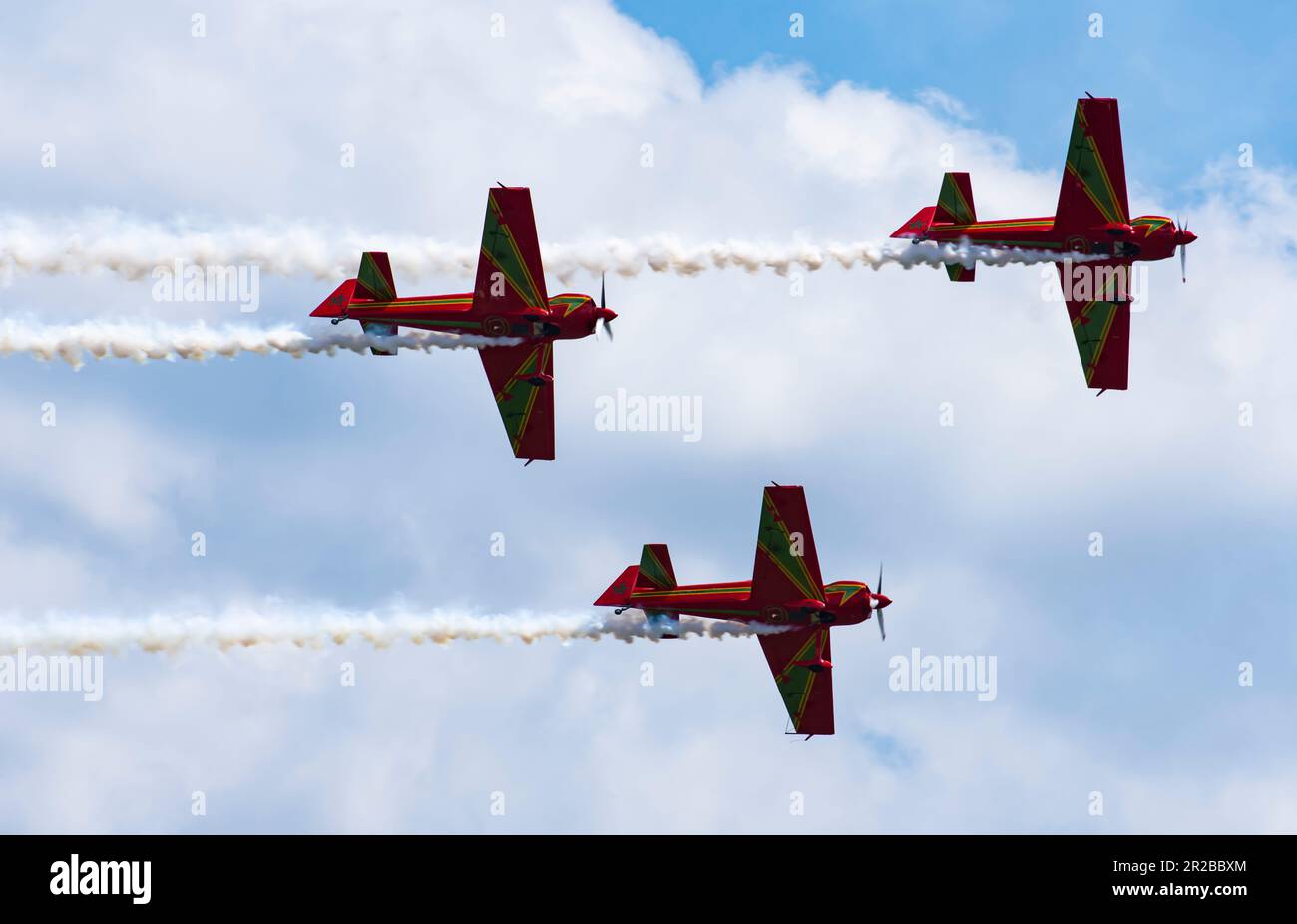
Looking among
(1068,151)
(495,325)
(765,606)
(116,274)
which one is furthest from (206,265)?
(1068,151)

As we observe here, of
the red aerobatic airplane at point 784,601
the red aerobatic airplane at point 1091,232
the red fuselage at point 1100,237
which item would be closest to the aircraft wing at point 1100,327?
the red aerobatic airplane at point 1091,232

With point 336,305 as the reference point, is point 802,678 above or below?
below

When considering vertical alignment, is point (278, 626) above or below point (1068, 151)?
below

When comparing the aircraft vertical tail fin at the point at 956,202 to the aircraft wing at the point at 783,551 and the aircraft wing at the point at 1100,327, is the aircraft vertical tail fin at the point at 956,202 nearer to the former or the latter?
the aircraft wing at the point at 1100,327

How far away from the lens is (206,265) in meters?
91.8

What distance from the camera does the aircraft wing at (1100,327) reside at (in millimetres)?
94750

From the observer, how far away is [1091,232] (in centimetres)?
9188

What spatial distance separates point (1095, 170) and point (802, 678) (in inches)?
714

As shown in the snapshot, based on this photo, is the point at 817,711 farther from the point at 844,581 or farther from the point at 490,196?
the point at 490,196

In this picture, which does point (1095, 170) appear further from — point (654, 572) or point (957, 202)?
point (654, 572)

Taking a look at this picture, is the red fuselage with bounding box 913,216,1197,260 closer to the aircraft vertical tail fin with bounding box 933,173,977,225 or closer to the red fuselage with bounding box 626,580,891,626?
the aircraft vertical tail fin with bounding box 933,173,977,225

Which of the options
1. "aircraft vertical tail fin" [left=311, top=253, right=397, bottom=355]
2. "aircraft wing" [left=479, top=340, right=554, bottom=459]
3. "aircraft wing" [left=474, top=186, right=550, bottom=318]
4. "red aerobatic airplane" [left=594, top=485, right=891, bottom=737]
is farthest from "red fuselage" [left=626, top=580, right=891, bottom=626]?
"aircraft vertical tail fin" [left=311, top=253, right=397, bottom=355]

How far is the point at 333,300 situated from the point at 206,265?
4.40 m

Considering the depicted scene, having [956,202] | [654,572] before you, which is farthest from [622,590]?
[956,202]
